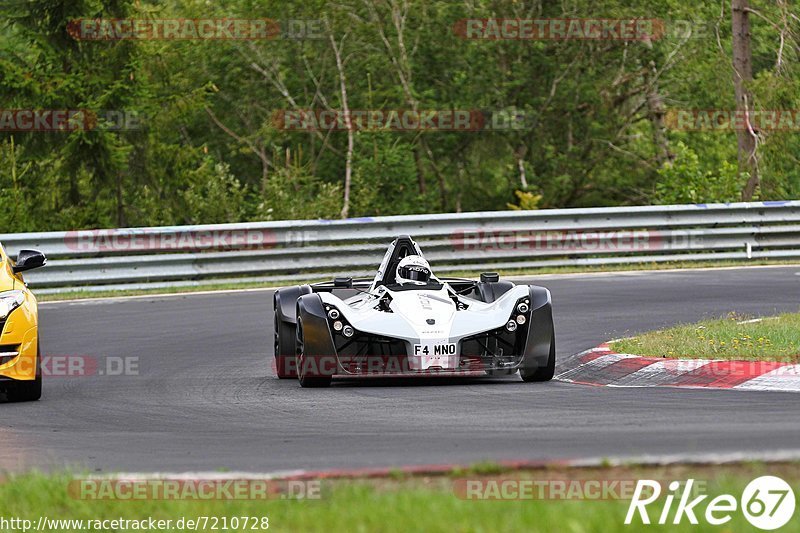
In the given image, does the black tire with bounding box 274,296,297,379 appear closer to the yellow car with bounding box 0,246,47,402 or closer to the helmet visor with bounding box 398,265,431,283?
the helmet visor with bounding box 398,265,431,283

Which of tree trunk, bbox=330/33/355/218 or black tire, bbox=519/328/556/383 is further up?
tree trunk, bbox=330/33/355/218

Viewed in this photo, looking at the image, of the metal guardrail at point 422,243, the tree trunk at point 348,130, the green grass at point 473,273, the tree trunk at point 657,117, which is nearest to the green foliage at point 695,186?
the metal guardrail at point 422,243

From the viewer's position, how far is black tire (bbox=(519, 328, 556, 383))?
11320 mm

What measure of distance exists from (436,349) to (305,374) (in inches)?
44.1

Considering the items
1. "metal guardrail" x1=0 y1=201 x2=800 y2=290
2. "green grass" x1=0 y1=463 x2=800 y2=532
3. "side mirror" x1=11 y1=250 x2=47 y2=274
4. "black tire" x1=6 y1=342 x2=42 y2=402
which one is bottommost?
"black tire" x1=6 y1=342 x2=42 y2=402

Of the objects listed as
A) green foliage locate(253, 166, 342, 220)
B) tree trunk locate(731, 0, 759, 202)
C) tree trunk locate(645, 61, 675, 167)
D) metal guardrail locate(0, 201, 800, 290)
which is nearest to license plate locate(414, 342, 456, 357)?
metal guardrail locate(0, 201, 800, 290)

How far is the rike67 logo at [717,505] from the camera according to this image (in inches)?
210

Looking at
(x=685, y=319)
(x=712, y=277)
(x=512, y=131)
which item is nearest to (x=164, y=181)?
(x=512, y=131)

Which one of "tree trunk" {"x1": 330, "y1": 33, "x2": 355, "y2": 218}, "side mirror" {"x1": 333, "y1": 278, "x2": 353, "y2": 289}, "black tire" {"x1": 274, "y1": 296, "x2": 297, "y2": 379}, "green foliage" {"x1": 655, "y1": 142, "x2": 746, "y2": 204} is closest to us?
"black tire" {"x1": 274, "y1": 296, "x2": 297, "y2": 379}

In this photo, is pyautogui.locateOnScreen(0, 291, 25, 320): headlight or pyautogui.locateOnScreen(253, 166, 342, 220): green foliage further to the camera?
pyautogui.locateOnScreen(253, 166, 342, 220): green foliage

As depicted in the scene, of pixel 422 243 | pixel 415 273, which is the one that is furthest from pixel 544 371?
pixel 422 243

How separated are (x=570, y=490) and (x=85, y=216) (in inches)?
846

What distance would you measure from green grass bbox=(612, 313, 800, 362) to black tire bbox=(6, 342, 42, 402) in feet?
15.6

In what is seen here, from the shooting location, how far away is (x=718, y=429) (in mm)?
7746
